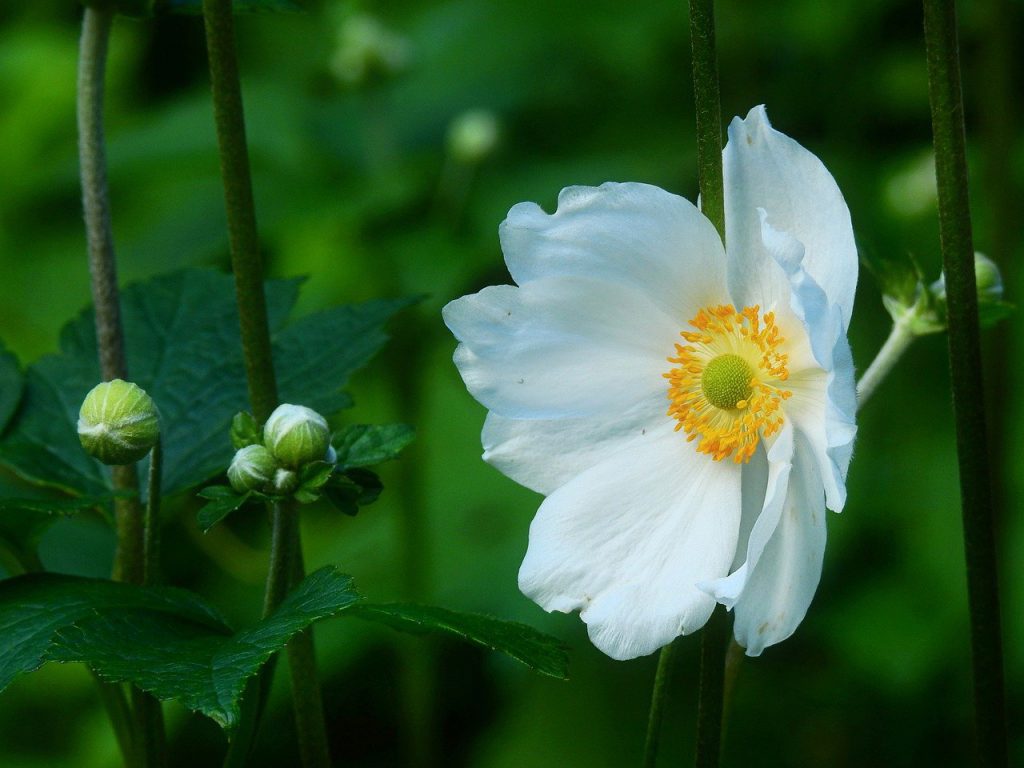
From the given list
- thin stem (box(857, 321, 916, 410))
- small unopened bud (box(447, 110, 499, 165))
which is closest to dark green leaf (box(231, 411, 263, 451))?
thin stem (box(857, 321, 916, 410))

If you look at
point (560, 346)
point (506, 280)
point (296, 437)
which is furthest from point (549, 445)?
Answer: point (506, 280)

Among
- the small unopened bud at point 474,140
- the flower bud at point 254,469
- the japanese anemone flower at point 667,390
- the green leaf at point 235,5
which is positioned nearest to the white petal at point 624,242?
the japanese anemone flower at point 667,390

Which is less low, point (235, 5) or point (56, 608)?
point (235, 5)

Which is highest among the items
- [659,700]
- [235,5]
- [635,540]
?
[235,5]

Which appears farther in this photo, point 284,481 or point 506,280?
point 506,280

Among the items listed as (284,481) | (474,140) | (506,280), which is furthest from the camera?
(506,280)

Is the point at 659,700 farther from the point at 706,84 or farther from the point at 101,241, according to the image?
the point at 101,241
